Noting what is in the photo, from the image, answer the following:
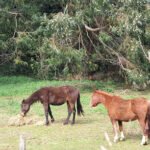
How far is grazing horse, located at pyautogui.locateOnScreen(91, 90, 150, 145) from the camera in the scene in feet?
36.8

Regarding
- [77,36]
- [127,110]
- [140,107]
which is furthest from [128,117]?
[77,36]

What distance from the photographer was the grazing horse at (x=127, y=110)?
1120 cm

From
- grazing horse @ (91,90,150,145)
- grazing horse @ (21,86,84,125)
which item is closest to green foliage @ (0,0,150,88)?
grazing horse @ (21,86,84,125)

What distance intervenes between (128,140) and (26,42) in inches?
472

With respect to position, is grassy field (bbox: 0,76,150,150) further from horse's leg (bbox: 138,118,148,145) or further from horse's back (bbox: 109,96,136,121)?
horse's back (bbox: 109,96,136,121)

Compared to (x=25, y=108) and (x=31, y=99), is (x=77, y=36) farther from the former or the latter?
(x=25, y=108)

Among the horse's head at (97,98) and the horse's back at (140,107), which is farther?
the horse's head at (97,98)

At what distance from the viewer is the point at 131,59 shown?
68.7ft

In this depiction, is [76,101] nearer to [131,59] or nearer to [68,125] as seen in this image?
[68,125]

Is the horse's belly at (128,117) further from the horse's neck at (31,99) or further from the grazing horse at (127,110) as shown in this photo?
the horse's neck at (31,99)

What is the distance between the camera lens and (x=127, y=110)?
11.5m

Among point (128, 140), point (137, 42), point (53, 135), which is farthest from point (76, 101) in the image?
point (137, 42)

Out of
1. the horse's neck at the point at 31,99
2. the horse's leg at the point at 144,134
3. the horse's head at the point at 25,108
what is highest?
the horse's leg at the point at 144,134

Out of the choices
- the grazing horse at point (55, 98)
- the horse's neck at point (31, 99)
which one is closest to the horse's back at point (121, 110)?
the grazing horse at point (55, 98)
